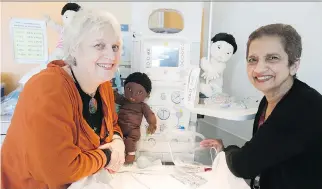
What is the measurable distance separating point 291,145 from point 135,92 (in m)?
0.66

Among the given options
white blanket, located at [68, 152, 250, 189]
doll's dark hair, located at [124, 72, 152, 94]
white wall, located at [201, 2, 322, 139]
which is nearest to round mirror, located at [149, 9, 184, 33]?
white wall, located at [201, 2, 322, 139]

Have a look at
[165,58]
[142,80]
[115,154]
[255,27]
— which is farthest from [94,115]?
[255,27]

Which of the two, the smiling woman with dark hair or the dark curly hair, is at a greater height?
the dark curly hair

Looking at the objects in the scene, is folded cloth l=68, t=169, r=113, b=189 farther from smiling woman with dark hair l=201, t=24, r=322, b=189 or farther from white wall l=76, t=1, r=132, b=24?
white wall l=76, t=1, r=132, b=24

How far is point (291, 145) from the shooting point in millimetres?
755

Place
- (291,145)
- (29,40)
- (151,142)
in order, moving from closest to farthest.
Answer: (291,145) < (151,142) < (29,40)

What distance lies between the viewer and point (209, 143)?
43.4 inches

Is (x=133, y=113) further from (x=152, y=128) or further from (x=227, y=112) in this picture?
(x=227, y=112)

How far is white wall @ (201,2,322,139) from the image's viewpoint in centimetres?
123

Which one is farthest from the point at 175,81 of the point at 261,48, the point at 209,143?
the point at 261,48

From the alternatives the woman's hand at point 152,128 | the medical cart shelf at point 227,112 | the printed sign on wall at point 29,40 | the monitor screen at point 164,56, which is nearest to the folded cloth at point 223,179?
the medical cart shelf at point 227,112

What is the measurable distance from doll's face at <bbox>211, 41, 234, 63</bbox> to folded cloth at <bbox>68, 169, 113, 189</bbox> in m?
0.76

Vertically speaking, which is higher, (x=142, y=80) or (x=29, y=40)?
(x=29, y=40)

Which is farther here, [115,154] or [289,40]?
[115,154]
